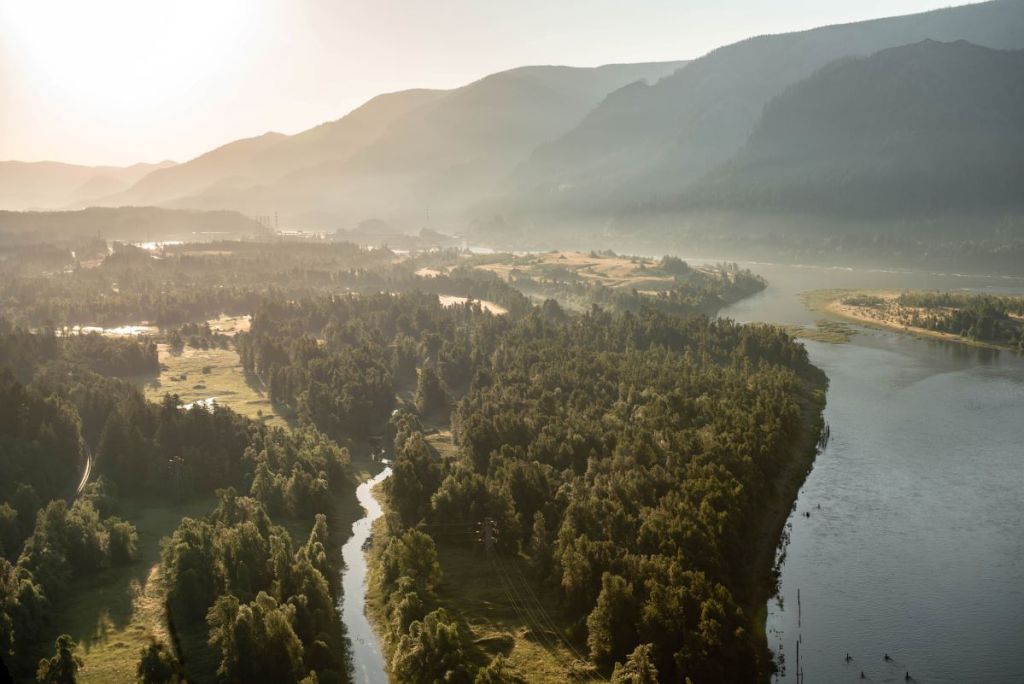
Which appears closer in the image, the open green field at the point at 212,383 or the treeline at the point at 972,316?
the open green field at the point at 212,383

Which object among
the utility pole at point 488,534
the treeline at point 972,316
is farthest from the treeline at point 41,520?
the treeline at point 972,316

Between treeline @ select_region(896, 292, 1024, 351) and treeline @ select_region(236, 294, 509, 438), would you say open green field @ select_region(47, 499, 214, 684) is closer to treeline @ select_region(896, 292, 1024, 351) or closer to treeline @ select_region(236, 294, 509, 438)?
treeline @ select_region(236, 294, 509, 438)

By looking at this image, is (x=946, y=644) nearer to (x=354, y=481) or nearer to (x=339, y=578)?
(x=339, y=578)

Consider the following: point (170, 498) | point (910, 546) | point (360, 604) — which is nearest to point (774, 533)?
point (910, 546)

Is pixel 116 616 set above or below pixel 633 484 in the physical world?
below

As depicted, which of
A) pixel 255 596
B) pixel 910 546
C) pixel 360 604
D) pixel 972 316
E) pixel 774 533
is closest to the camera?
pixel 255 596

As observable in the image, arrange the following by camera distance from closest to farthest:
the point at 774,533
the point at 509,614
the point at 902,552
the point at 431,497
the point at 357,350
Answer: the point at 509,614, the point at 902,552, the point at 774,533, the point at 431,497, the point at 357,350

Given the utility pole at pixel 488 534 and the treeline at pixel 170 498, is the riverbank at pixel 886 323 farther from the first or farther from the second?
the treeline at pixel 170 498

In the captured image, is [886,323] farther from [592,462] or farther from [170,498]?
[170,498]
